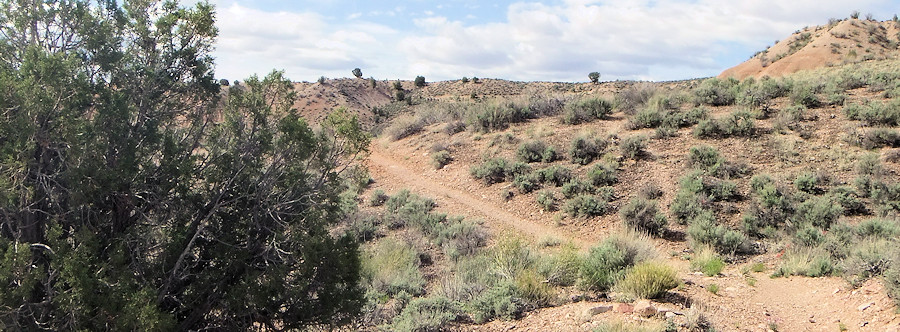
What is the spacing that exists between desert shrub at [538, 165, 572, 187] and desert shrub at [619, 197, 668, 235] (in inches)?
108

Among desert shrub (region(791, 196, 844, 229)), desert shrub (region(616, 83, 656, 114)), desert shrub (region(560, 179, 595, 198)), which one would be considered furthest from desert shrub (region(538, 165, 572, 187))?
desert shrub (region(616, 83, 656, 114))

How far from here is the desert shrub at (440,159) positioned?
19.2m

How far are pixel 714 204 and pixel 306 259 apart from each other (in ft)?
34.0

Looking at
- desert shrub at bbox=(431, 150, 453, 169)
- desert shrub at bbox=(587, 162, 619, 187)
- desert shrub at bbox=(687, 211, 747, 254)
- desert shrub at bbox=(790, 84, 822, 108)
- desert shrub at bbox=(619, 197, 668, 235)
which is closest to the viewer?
desert shrub at bbox=(687, 211, 747, 254)

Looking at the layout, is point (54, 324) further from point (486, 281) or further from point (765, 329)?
point (765, 329)

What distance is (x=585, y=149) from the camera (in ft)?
54.9

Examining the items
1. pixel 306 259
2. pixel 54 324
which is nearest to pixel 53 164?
pixel 54 324

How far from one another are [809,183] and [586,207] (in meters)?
4.96

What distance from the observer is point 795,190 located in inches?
515

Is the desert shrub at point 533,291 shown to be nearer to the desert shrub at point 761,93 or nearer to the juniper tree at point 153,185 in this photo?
the juniper tree at point 153,185

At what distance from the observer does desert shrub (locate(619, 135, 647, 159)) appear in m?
16.1

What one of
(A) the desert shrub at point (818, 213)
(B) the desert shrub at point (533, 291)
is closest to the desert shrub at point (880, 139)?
(A) the desert shrub at point (818, 213)

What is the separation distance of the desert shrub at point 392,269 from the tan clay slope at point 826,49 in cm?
2882

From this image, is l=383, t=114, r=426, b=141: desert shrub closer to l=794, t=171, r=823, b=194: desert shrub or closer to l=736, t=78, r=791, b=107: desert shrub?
l=736, t=78, r=791, b=107: desert shrub
